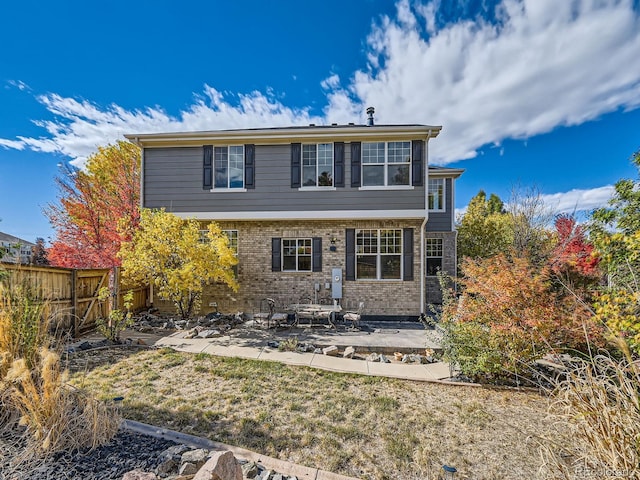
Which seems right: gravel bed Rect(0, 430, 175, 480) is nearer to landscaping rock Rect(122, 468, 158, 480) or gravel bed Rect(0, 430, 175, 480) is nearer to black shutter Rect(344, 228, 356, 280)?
landscaping rock Rect(122, 468, 158, 480)

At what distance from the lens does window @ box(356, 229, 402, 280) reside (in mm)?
10203

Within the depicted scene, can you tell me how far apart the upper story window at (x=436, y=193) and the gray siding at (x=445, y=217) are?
0.66 ft

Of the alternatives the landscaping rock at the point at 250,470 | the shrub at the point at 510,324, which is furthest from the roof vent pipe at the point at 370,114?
the landscaping rock at the point at 250,470

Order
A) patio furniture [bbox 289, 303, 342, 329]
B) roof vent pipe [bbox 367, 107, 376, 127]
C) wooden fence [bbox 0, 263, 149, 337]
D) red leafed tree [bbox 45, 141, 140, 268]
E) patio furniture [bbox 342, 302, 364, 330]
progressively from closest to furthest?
wooden fence [bbox 0, 263, 149, 337] < patio furniture [bbox 342, 302, 364, 330] < patio furniture [bbox 289, 303, 342, 329] < red leafed tree [bbox 45, 141, 140, 268] < roof vent pipe [bbox 367, 107, 376, 127]

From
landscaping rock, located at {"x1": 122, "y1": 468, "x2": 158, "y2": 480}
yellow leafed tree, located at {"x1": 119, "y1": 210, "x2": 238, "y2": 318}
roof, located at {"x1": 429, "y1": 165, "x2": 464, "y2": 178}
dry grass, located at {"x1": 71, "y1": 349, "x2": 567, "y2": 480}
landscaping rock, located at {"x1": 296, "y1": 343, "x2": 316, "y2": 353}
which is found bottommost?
landscaping rock, located at {"x1": 296, "y1": 343, "x2": 316, "y2": 353}

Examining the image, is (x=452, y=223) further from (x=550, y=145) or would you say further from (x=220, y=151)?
(x=220, y=151)

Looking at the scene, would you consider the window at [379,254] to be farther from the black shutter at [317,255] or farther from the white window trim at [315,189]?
the white window trim at [315,189]

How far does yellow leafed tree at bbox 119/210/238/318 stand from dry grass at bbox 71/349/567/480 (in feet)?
10.4

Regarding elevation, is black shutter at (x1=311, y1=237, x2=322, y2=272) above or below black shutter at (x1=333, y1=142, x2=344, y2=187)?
below

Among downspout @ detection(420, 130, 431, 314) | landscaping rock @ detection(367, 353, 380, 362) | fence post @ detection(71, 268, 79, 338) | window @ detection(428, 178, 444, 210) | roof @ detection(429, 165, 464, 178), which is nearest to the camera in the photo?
landscaping rock @ detection(367, 353, 380, 362)

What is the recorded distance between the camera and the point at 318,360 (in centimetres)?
599

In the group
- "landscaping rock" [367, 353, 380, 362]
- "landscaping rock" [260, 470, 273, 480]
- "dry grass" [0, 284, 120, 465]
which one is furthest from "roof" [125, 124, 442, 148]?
"landscaping rock" [260, 470, 273, 480]

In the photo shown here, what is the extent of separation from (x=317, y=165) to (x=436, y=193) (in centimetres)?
739

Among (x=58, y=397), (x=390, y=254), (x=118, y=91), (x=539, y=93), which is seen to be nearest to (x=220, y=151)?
(x=118, y=91)
